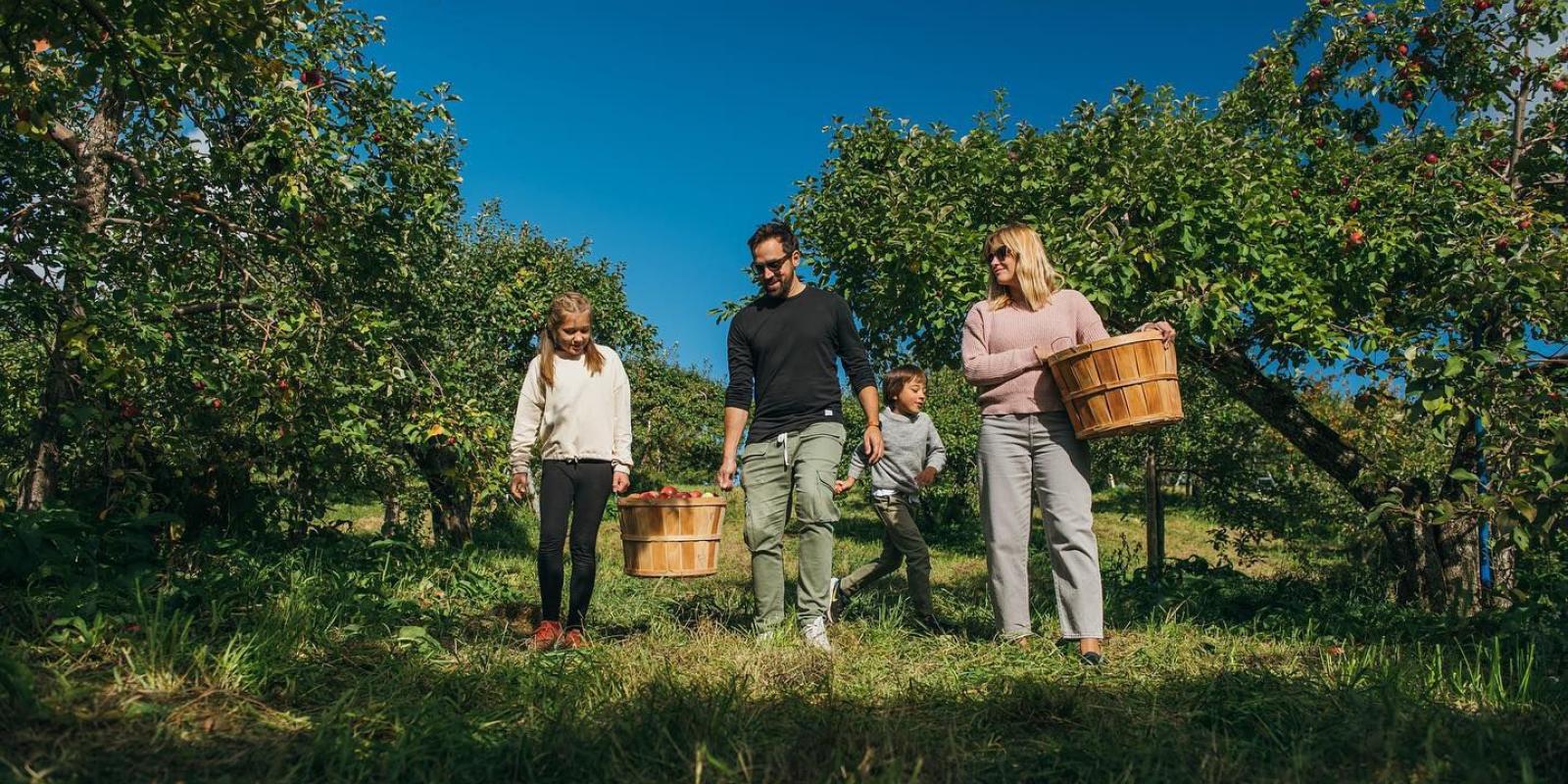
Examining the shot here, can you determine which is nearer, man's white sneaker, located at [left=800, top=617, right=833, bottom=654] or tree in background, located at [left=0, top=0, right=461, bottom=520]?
man's white sneaker, located at [left=800, top=617, right=833, bottom=654]

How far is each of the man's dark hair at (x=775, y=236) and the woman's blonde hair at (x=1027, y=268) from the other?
0.88m

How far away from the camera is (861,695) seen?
3.21 m

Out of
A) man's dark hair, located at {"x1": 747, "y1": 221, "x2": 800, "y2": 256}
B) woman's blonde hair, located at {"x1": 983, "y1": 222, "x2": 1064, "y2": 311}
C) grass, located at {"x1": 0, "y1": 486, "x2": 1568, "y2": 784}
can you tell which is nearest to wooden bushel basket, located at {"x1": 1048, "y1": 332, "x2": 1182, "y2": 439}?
woman's blonde hair, located at {"x1": 983, "y1": 222, "x2": 1064, "y2": 311}

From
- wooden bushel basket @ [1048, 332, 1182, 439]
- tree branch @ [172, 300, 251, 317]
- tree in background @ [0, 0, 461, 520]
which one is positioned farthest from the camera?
tree branch @ [172, 300, 251, 317]

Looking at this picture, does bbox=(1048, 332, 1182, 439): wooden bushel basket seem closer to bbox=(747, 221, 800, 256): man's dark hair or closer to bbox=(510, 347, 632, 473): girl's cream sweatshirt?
bbox=(747, 221, 800, 256): man's dark hair

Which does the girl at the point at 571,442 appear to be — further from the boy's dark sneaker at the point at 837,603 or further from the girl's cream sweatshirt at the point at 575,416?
the boy's dark sneaker at the point at 837,603

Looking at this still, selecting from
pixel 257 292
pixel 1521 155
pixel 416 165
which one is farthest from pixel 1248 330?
pixel 257 292

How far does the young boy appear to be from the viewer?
5746 millimetres

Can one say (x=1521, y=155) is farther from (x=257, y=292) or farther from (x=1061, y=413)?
(x=257, y=292)

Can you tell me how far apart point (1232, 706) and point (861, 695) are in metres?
1.12

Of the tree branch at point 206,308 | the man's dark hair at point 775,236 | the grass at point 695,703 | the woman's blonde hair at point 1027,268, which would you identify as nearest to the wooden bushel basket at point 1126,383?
the woman's blonde hair at point 1027,268

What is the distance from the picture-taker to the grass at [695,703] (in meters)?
2.42

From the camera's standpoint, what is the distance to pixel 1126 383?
374 cm

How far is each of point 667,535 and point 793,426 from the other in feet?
4.73
